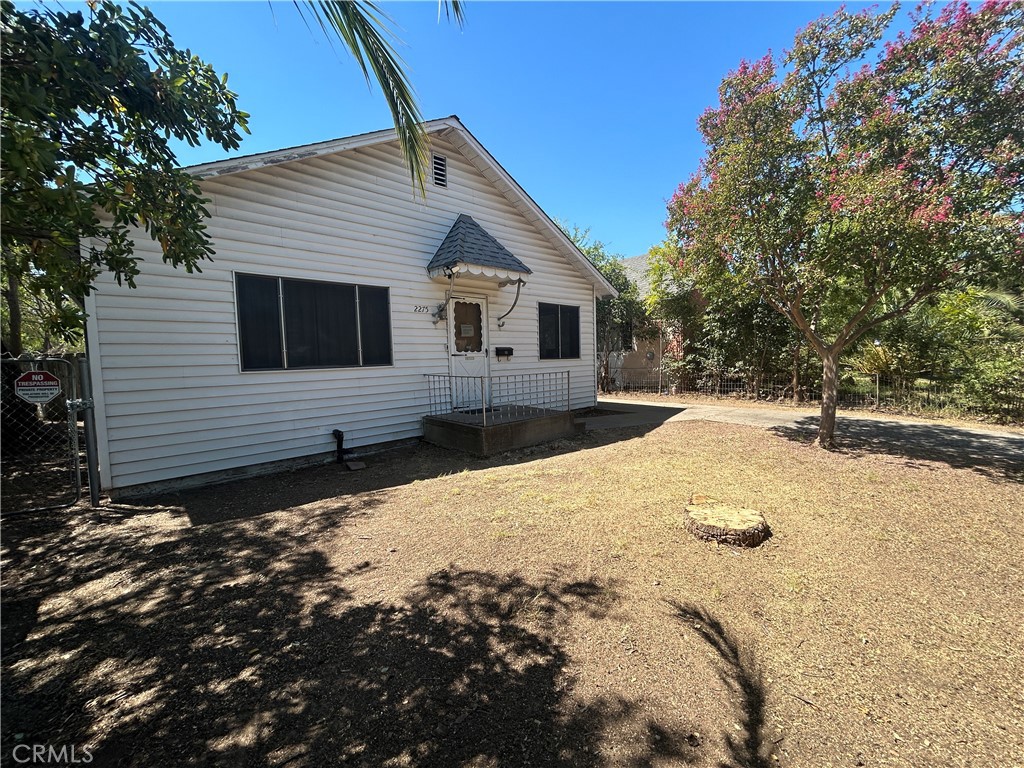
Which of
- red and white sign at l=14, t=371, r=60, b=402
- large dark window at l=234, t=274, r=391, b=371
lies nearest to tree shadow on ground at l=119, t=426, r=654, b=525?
red and white sign at l=14, t=371, r=60, b=402

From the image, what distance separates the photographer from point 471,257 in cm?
723

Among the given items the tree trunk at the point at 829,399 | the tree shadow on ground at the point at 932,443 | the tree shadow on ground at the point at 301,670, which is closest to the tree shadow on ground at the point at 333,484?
the tree shadow on ground at the point at 301,670

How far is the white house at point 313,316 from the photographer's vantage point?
507 centimetres

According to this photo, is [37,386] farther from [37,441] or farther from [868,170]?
[868,170]

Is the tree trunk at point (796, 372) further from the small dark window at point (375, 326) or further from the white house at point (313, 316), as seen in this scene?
the small dark window at point (375, 326)

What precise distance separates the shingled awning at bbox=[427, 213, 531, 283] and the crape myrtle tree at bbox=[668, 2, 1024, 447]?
10.5ft

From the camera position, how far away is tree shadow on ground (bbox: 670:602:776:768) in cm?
169

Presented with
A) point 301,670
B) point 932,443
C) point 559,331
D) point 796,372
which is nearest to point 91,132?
point 301,670

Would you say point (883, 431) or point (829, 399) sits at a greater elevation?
point (829, 399)

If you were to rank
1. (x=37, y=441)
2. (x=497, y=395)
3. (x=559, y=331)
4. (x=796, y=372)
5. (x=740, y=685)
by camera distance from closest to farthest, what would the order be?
(x=740, y=685), (x=37, y=441), (x=497, y=395), (x=559, y=331), (x=796, y=372)

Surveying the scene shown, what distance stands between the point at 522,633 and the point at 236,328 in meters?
5.52

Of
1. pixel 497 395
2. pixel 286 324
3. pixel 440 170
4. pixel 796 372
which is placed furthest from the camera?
pixel 796 372

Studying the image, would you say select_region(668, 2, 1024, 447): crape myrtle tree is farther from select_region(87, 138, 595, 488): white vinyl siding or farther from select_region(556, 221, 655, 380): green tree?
select_region(556, 221, 655, 380): green tree

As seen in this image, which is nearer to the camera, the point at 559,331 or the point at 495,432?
the point at 495,432
